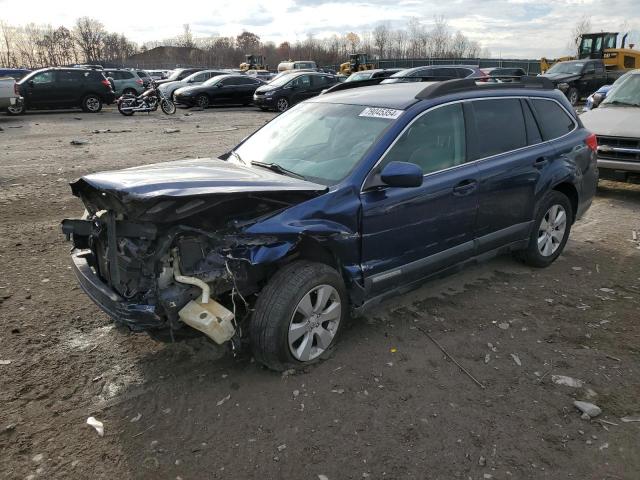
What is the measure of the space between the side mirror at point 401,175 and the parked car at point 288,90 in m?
18.2

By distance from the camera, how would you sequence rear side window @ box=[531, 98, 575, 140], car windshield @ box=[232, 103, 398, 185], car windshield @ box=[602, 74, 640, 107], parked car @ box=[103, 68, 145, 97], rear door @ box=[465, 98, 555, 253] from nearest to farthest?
car windshield @ box=[232, 103, 398, 185] → rear door @ box=[465, 98, 555, 253] → rear side window @ box=[531, 98, 575, 140] → car windshield @ box=[602, 74, 640, 107] → parked car @ box=[103, 68, 145, 97]

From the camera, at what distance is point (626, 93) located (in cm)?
863

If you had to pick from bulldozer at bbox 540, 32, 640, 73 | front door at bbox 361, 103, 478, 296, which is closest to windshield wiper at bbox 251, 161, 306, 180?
front door at bbox 361, 103, 478, 296

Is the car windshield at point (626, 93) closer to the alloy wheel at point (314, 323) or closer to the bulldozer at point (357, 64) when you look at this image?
the alloy wheel at point (314, 323)

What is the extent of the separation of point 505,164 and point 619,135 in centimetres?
431

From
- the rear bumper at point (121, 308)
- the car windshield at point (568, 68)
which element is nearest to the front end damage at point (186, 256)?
the rear bumper at point (121, 308)

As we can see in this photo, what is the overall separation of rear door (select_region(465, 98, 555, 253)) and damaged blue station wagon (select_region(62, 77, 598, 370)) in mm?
14

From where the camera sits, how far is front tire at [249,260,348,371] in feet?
10.2

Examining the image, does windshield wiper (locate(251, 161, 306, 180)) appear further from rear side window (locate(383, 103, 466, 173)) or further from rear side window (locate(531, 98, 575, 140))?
rear side window (locate(531, 98, 575, 140))

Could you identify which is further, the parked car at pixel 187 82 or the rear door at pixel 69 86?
the parked car at pixel 187 82

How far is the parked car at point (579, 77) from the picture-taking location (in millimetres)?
20984

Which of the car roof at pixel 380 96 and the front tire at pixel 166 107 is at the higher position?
the car roof at pixel 380 96

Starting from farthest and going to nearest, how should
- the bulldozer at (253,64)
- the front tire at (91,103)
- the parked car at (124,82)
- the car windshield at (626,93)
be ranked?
the bulldozer at (253,64), the parked car at (124,82), the front tire at (91,103), the car windshield at (626,93)

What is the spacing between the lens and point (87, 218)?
3639 millimetres
